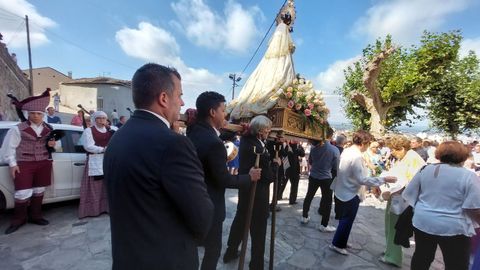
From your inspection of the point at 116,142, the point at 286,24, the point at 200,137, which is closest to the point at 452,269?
the point at 200,137

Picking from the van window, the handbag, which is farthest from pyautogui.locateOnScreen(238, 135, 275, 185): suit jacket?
the van window

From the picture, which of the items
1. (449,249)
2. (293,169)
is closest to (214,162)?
(449,249)

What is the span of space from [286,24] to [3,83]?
15.9m

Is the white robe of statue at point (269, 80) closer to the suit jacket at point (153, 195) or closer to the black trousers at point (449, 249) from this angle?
the black trousers at point (449, 249)

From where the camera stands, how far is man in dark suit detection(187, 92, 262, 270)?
94.0 inches

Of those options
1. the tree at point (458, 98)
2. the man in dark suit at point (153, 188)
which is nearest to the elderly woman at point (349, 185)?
the man in dark suit at point (153, 188)

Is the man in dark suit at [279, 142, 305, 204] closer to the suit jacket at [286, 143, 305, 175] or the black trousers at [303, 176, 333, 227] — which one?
the suit jacket at [286, 143, 305, 175]

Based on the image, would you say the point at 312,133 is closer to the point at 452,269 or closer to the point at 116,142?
the point at 452,269

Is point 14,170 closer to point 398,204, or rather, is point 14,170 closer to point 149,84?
point 149,84

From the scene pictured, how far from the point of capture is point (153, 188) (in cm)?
123

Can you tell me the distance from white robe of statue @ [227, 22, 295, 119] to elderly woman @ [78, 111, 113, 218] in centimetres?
250

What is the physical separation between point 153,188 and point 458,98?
22809 millimetres

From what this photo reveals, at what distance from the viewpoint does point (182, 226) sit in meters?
1.36

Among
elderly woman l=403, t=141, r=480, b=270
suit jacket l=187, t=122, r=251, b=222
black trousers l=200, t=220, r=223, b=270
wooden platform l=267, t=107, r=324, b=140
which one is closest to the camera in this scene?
suit jacket l=187, t=122, r=251, b=222
